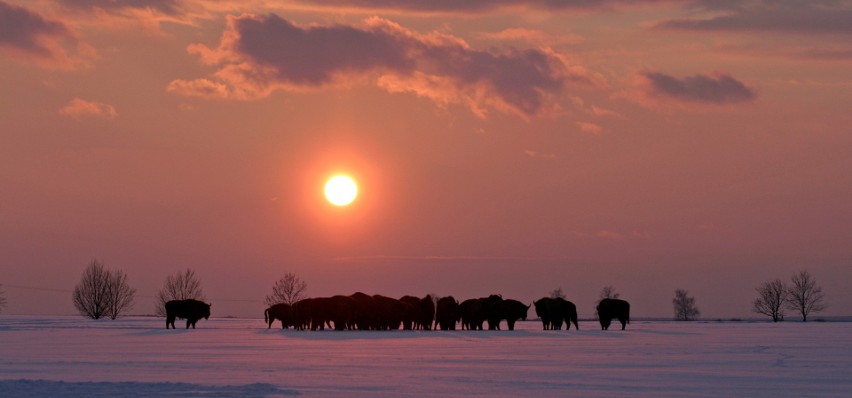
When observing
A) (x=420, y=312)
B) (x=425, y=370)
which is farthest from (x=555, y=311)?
(x=425, y=370)

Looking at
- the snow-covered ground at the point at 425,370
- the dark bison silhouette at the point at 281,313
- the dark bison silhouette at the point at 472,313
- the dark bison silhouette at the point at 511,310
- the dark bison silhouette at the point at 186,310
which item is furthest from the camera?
the dark bison silhouette at the point at 281,313

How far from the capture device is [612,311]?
233ft

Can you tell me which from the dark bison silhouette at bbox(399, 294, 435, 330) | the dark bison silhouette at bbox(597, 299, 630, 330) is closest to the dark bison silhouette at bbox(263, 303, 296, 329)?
the dark bison silhouette at bbox(399, 294, 435, 330)

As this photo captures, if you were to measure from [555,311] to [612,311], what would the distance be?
4300 mm

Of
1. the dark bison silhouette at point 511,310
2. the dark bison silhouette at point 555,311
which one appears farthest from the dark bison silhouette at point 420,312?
the dark bison silhouette at point 555,311

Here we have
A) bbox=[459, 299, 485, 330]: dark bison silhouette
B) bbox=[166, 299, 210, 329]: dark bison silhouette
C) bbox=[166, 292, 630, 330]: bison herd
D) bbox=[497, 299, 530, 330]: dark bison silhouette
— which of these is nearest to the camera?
bbox=[166, 292, 630, 330]: bison herd

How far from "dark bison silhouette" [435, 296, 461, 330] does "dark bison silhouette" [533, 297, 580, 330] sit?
528 centimetres

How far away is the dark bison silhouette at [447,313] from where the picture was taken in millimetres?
70188

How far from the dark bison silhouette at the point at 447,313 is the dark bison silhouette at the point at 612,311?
940 centimetres

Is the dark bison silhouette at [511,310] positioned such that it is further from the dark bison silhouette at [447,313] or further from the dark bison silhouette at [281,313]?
the dark bison silhouette at [281,313]

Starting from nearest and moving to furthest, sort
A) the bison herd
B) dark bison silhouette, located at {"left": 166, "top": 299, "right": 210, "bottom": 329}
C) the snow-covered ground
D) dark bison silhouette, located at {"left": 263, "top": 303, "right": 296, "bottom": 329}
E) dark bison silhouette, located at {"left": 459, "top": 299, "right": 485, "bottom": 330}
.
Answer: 1. the snow-covered ground
2. the bison herd
3. dark bison silhouette, located at {"left": 459, "top": 299, "right": 485, "bottom": 330}
4. dark bison silhouette, located at {"left": 166, "top": 299, "right": 210, "bottom": 329}
5. dark bison silhouette, located at {"left": 263, "top": 303, "right": 296, "bottom": 329}

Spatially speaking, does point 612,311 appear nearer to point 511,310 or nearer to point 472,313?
point 511,310

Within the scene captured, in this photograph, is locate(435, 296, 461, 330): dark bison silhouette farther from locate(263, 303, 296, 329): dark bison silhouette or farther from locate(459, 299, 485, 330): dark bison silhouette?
locate(263, 303, 296, 329): dark bison silhouette

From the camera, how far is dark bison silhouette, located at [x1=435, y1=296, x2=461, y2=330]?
70188 millimetres
